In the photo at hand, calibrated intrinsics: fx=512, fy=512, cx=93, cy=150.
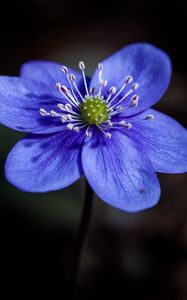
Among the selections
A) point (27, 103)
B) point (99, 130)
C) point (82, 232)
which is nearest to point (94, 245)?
point (82, 232)

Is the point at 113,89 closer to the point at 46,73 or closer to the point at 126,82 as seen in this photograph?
the point at 126,82

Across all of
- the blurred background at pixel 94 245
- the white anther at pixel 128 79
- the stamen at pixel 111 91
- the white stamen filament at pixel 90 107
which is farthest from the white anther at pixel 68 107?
the blurred background at pixel 94 245

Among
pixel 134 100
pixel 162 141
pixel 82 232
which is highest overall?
pixel 134 100

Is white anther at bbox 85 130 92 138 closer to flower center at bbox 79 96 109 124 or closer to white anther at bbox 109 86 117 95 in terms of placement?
flower center at bbox 79 96 109 124

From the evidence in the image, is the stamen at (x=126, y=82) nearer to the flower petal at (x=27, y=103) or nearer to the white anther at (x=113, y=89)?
the white anther at (x=113, y=89)

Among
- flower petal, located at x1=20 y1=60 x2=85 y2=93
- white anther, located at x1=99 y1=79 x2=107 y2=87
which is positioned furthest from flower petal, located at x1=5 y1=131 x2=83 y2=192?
flower petal, located at x1=20 y1=60 x2=85 y2=93

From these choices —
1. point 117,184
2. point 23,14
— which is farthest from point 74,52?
point 117,184

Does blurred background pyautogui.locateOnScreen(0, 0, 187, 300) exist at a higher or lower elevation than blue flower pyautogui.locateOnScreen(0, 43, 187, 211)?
lower
